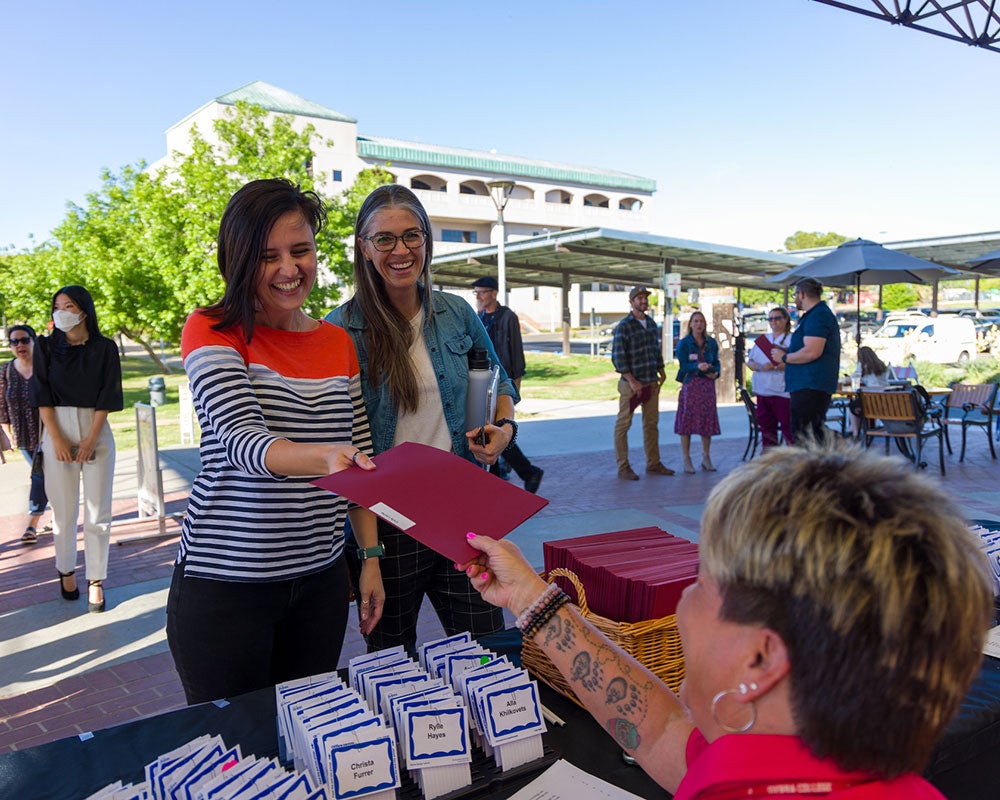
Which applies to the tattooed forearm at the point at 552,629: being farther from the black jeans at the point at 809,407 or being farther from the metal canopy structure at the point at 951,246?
the metal canopy structure at the point at 951,246

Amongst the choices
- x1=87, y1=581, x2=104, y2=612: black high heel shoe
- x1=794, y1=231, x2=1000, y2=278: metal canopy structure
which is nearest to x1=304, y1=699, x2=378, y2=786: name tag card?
x1=87, y1=581, x2=104, y2=612: black high heel shoe

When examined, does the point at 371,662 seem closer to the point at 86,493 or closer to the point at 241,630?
the point at 241,630

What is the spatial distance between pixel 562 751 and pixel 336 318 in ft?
4.71

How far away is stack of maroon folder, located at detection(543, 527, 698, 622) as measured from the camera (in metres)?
1.78

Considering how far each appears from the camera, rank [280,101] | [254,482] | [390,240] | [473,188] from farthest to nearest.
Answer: [473,188] < [280,101] < [390,240] < [254,482]

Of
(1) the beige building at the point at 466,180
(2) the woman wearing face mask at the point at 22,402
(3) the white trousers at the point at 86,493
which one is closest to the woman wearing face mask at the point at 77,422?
(3) the white trousers at the point at 86,493

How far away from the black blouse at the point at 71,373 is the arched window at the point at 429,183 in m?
51.2

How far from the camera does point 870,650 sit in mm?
924

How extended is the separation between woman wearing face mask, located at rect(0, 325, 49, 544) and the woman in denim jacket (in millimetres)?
5489

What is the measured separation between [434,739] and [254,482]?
2.54ft

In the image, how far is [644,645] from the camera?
5.71ft

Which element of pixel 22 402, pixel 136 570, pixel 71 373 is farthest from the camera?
pixel 22 402

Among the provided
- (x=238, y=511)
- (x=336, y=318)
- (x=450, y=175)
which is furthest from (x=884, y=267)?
(x=450, y=175)

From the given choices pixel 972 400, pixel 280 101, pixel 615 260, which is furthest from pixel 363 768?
pixel 280 101
